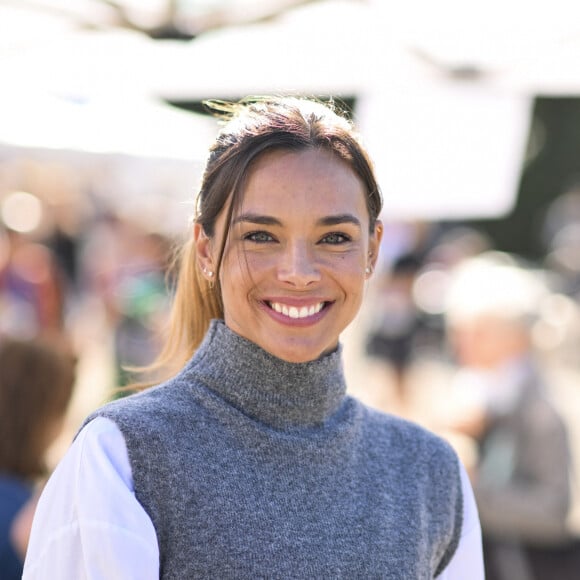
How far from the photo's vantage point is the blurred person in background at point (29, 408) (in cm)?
273

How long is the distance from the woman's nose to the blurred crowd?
0.46m

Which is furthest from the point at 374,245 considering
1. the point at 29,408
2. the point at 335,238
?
the point at 29,408

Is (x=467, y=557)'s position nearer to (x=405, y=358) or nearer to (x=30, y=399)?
(x=30, y=399)

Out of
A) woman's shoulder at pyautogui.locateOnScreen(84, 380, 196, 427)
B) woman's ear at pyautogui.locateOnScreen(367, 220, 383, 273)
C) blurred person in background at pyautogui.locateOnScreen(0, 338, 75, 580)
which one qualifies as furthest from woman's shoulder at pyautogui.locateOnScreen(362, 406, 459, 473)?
blurred person in background at pyautogui.locateOnScreen(0, 338, 75, 580)

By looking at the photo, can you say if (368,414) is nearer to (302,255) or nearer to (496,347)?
(302,255)

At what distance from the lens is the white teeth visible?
4.92 ft

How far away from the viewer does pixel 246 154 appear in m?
1.51

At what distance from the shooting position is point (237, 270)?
4.92 feet

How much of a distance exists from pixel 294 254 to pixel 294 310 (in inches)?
3.5

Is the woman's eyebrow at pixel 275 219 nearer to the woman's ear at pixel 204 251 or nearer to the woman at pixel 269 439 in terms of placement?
the woman at pixel 269 439

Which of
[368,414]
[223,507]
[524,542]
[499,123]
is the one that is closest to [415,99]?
[499,123]

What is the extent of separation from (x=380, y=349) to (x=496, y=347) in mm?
2583

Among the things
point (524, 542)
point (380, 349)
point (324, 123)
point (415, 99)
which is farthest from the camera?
point (380, 349)

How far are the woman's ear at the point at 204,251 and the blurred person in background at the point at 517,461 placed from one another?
1.91 meters
